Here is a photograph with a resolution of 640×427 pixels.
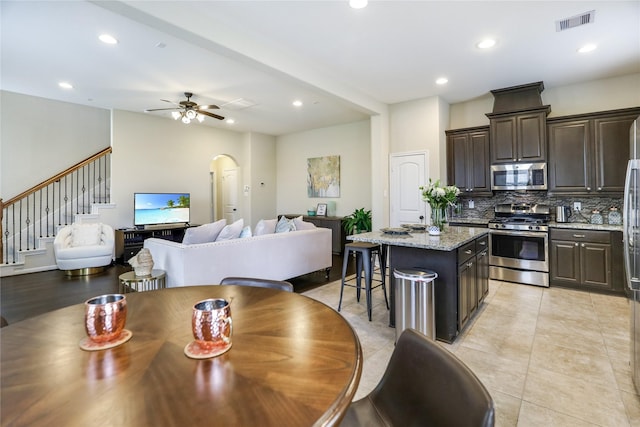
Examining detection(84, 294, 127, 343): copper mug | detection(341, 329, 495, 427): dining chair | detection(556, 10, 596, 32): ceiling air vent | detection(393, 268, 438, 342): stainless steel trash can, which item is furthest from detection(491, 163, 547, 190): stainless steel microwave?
detection(84, 294, 127, 343): copper mug

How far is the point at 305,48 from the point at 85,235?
502cm

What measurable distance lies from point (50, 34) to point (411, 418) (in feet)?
15.9

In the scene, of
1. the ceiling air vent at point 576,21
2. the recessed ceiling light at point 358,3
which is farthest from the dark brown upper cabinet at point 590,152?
the recessed ceiling light at point 358,3

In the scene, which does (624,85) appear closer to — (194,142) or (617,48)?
(617,48)

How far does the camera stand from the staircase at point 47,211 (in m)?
5.36

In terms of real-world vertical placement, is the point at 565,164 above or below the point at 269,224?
above

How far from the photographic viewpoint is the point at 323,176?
7730 mm

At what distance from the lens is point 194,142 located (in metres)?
7.25

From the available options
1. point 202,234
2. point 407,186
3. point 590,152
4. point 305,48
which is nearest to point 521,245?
point 590,152

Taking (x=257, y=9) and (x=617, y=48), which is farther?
(x=617, y=48)

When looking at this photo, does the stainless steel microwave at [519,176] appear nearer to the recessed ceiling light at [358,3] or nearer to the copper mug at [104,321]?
the recessed ceiling light at [358,3]

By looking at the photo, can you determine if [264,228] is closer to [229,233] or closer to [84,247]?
[229,233]

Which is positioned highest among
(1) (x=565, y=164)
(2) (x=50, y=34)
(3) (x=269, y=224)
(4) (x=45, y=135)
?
(2) (x=50, y=34)

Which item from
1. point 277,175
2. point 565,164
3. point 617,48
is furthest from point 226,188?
point 617,48
